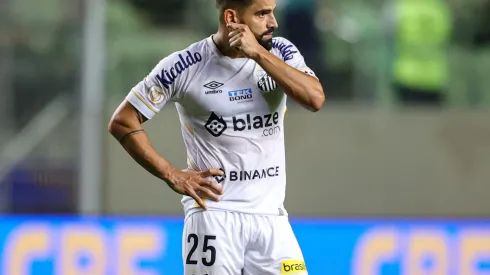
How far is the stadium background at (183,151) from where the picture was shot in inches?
327

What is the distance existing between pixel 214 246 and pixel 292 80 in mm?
855

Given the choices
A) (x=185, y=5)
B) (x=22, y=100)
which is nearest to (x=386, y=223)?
(x=185, y=5)

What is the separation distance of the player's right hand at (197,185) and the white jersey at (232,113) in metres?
0.06

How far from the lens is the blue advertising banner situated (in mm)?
8188

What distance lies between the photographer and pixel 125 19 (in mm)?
9180

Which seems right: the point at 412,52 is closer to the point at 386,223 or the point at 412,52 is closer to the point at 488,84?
the point at 488,84

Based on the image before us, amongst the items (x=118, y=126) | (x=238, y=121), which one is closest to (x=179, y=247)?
(x=118, y=126)

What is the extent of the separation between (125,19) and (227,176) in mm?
4450

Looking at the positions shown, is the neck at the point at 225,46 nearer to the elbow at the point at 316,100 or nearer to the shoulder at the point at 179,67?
the shoulder at the point at 179,67

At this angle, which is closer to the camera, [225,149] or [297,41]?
[225,149]

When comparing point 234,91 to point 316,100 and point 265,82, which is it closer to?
point 265,82

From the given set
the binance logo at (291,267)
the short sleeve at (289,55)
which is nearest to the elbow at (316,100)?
the short sleeve at (289,55)

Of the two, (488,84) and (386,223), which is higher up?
(488,84)

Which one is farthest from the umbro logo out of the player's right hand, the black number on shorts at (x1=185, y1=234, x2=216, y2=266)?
the black number on shorts at (x1=185, y1=234, x2=216, y2=266)
